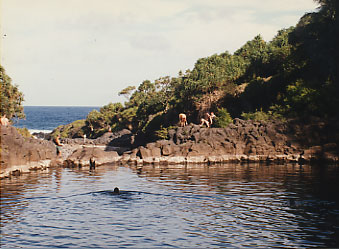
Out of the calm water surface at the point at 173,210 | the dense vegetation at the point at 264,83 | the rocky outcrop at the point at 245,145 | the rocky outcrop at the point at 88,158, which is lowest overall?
the calm water surface at the point at 173,210

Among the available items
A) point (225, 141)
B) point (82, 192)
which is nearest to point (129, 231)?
point (82, 192)

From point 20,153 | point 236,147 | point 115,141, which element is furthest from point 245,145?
point 115,141

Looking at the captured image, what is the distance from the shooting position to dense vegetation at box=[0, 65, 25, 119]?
140ft

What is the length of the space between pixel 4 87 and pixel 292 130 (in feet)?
94.3

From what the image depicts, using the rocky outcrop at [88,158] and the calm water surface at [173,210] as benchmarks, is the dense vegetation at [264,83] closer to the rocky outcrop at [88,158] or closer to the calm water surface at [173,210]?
the rocky outcrop at [88,158]

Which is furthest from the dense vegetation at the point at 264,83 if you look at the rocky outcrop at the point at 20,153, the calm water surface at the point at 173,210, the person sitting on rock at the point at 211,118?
the rocky outcrop at the point at 20,153

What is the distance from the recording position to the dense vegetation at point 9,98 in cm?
4266

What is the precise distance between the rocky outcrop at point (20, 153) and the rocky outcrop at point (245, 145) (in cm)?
777

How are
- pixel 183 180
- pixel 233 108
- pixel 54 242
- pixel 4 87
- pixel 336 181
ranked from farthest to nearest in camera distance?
pixel 233 108
pixel 4 87
pixel 183 180
pixel 336 181
pixel 54 242

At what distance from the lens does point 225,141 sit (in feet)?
141

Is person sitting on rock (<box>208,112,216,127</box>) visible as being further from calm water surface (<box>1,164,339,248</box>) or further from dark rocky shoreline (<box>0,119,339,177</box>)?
calm water surface (<box>1,164,339,248</box>)

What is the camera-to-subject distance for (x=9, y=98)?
45.0 meters

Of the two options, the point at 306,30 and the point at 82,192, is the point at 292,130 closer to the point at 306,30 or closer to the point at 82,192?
the point at 306,30

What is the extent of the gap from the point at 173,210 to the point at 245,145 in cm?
2266
